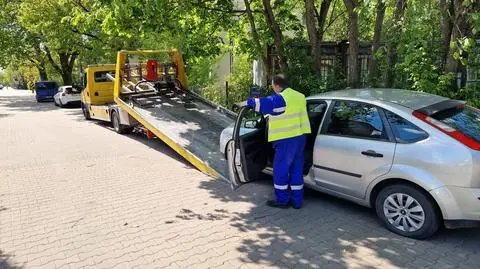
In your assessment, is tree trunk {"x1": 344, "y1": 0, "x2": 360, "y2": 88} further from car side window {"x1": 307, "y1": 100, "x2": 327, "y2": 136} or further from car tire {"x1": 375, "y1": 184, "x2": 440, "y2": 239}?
car tire {"x1": 375, "y1": 184, "x2": 440, "y2": 239}

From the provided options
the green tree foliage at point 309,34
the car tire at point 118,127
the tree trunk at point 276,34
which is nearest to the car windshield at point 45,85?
the green tree foliage at point 309,34

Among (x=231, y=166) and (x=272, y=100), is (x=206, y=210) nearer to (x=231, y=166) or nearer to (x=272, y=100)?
(x=231, y=166)

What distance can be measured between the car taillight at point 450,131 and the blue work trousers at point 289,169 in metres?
1.42

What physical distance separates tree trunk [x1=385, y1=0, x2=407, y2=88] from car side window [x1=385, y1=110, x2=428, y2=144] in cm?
327

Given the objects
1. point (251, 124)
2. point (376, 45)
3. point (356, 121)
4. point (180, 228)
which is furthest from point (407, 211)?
point (376, 45)

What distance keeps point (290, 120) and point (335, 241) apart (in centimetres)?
150

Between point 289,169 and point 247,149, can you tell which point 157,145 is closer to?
point 247,149

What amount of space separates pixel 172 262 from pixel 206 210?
1.45 metres

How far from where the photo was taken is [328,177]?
501 cm

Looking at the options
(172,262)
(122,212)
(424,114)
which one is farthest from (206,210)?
(424,114)

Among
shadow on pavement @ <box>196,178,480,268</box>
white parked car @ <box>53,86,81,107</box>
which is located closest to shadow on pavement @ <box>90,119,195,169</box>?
shadow on pavement @ <box>196,178,480,268</box>

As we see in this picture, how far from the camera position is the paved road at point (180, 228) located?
158 inches

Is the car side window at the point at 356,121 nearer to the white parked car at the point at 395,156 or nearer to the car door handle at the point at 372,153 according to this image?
the white parked car at the point at 395,156

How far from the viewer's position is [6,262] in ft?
13.3
